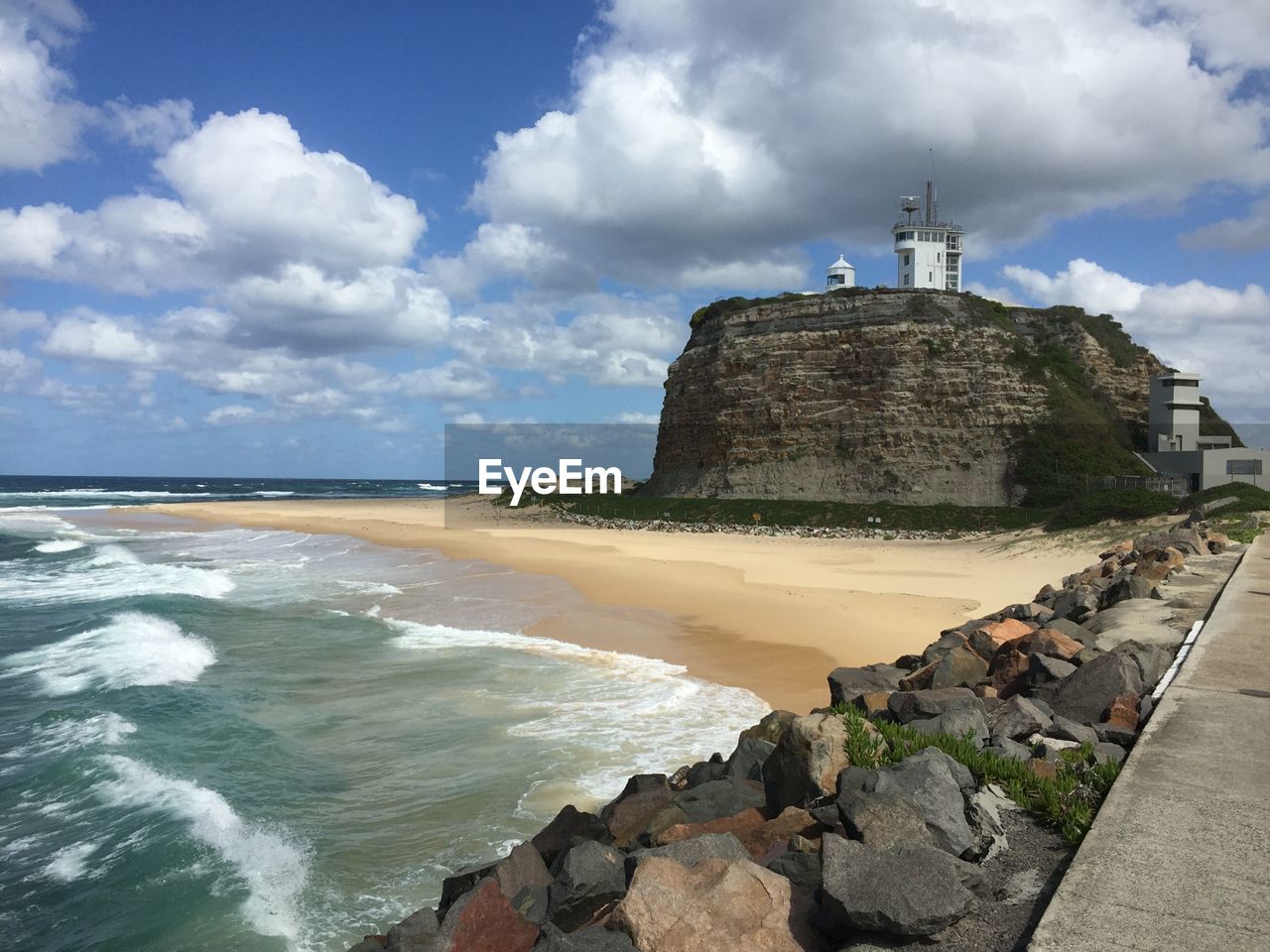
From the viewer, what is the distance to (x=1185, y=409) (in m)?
44.7

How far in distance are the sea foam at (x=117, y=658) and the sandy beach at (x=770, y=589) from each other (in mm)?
6688

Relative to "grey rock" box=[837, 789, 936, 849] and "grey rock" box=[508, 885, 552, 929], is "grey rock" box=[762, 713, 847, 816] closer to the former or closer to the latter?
"grey rock" box=[837, 789, 936, 849]

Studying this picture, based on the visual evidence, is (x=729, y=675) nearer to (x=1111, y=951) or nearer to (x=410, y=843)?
(x=410, y=843)

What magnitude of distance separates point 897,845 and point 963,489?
41630 mm

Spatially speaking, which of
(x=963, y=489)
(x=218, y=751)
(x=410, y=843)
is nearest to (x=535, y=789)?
(x=410, y=843)

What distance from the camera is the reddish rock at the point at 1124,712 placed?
19.4 ft

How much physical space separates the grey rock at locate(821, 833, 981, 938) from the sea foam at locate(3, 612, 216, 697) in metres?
13.5

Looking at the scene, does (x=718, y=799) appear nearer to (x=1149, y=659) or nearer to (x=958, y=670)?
(x=958, y=670)

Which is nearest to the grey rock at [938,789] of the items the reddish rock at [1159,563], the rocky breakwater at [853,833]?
the rocky breakwater at [853,833]

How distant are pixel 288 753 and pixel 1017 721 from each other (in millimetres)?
8554

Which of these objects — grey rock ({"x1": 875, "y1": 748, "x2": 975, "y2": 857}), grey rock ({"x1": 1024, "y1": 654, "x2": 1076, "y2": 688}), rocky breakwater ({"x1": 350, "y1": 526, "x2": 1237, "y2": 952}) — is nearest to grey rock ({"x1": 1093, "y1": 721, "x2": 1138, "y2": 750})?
rocky breakwater ({"x1": 350, "y1": 526, "x2": 1237, "y2": 952})

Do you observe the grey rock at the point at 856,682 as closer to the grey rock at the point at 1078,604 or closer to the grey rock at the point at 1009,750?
the grey rock at the point at 1009,750

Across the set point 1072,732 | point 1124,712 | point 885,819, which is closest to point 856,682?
point 1124,712

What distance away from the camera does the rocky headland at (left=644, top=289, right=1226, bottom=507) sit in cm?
4269
